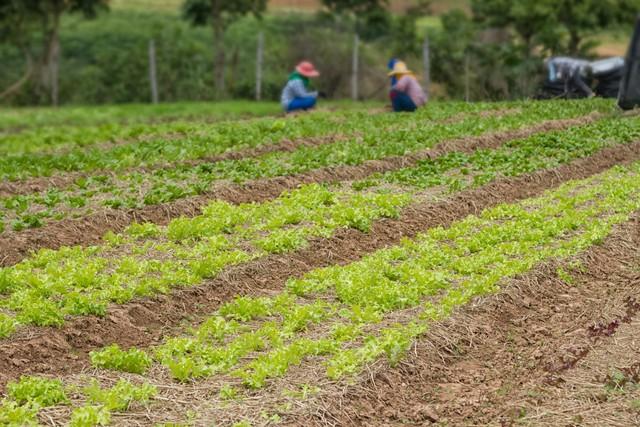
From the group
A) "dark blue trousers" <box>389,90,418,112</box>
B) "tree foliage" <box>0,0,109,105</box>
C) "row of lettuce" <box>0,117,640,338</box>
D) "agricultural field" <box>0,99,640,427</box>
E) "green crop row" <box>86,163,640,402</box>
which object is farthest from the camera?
"tree foliage" <box>0,0,109,105</box>

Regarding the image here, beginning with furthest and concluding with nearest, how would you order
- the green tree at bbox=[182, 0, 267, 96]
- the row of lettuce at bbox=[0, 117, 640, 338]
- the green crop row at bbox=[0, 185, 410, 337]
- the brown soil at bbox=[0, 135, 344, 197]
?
the green tree at bbox=[182, 0, 267, 96], the brown soil at bbox=[0, 135, 344, 197], the row of lettuce at bbox=[0, 117, 640, 338], the green crop row at bbox=[0, 185, 410, 337]

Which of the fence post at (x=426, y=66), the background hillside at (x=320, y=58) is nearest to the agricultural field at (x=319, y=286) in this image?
the fence post at (x=426, y=66)

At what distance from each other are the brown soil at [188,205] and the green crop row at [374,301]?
279cm

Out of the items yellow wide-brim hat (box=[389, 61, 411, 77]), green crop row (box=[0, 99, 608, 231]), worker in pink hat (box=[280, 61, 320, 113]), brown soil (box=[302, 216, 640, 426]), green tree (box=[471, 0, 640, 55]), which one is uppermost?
green tree (box=[471, 0, 640, 55])

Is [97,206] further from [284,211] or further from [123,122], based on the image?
[123,122]

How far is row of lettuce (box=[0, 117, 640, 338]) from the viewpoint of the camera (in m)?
8.97

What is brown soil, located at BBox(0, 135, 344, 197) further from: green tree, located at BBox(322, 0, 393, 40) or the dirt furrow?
green tree, located at BBox(322, 0, 393, 40)

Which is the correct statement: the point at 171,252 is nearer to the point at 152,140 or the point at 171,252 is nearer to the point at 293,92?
the point at 152,140

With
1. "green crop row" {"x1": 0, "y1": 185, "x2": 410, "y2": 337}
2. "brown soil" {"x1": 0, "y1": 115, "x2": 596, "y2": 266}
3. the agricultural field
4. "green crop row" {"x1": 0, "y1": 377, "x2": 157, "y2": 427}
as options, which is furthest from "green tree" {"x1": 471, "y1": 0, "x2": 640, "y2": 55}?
"green crop row" {"x1": 0, "y1": 377, "x2": 157, "y2": 427}

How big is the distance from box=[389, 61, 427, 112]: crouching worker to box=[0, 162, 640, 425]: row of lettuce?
10989 mm

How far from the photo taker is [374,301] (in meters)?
8.93

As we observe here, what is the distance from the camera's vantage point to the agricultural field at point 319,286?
718 cm

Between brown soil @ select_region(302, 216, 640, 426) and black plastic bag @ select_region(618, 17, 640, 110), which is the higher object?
black plastic bag @ select_region(618, 17, 640, 110)

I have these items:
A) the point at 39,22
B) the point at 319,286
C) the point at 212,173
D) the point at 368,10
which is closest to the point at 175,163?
the point at 212,173
